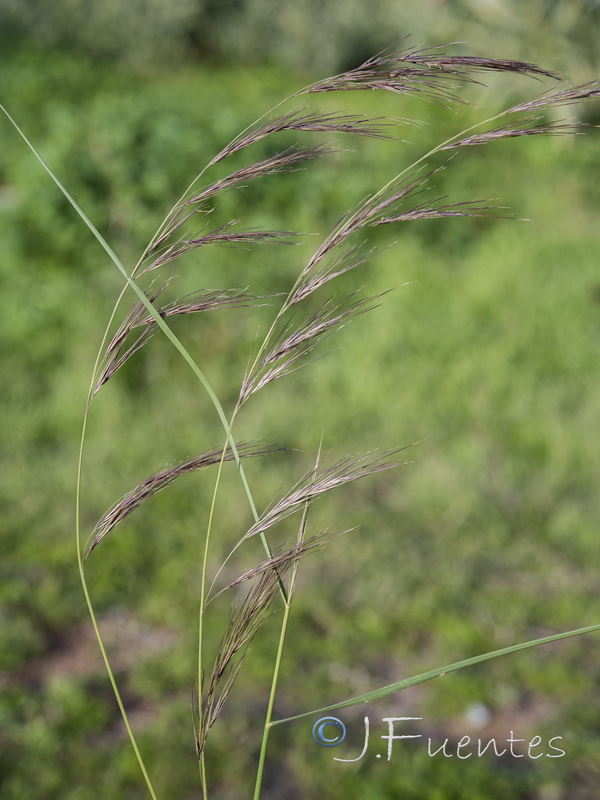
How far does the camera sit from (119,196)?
525 centimetres

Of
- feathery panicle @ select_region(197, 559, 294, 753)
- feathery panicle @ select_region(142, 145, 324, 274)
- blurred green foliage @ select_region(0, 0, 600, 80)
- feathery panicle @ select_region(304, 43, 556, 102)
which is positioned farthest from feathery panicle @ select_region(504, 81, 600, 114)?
blurred green foliage @ select_region(0, 0, 600, 80)

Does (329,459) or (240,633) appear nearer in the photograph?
(240,633)

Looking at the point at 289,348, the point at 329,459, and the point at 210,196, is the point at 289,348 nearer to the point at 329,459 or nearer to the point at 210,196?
the point at 210,196

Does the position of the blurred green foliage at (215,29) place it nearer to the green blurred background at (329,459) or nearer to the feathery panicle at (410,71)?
the green blurred background at (329,459)

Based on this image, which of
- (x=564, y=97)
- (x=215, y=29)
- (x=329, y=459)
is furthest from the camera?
(x=215, y=29)

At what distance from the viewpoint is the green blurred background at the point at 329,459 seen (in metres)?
2.51

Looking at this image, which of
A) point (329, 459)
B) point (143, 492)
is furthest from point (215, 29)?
point (143, 492)

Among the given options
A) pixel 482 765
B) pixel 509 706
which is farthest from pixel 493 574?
pixel 482 765

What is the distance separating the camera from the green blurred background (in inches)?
98.8

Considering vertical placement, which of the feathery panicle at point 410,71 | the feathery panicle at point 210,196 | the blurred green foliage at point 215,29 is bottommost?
the blurred green foliage at point 215,29

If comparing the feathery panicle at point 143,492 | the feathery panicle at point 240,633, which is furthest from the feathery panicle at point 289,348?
the feathery panicle at point 240,633

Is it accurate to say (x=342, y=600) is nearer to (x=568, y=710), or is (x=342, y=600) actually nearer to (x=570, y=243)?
(x=568, y=710)

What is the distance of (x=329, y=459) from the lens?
3.85m

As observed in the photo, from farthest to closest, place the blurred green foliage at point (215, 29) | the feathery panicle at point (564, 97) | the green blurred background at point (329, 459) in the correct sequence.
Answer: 1. the blurred green foliage at point (215, 29)
2. the green blurred background at point (329, 459)
3. the feathery panicle at point (564, 97)
